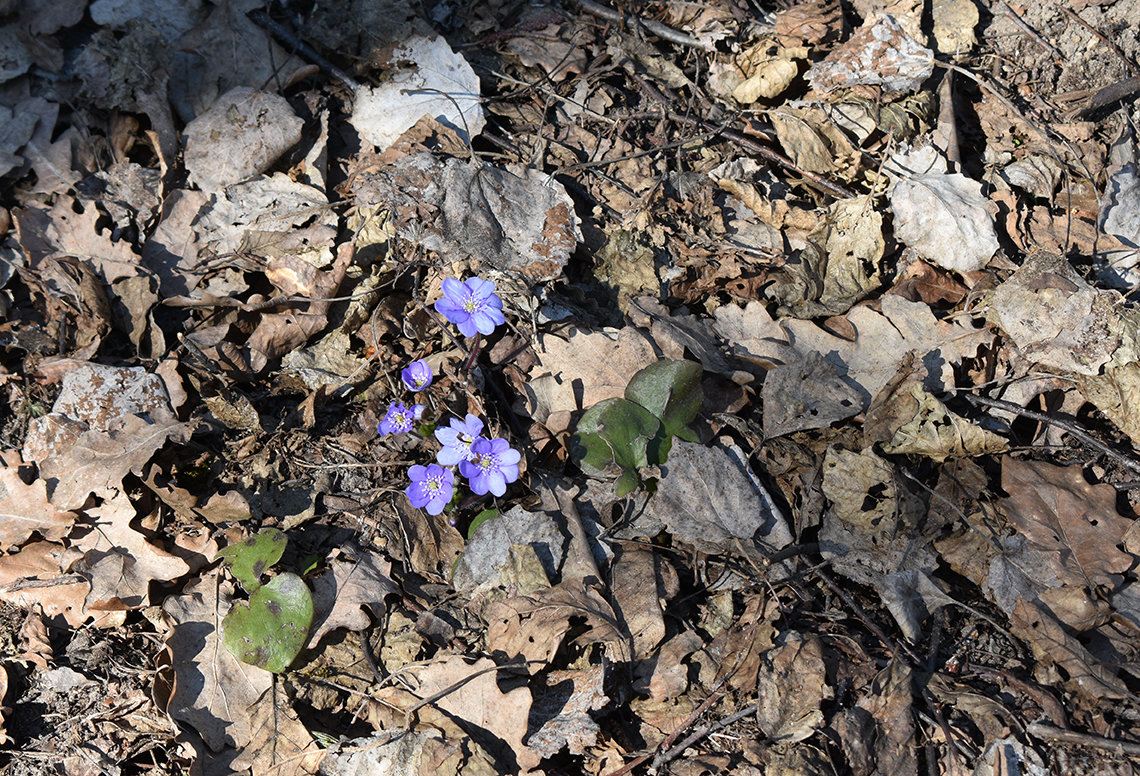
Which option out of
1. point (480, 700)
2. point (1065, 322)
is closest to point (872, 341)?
point (1065, 322)

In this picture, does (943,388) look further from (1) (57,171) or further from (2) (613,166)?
(1) (57,171)

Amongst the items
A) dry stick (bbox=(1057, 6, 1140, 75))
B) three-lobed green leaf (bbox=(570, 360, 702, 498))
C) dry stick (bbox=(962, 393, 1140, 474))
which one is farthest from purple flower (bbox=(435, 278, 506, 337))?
dry stick (bbox=(1057, 6, 1140, 75))

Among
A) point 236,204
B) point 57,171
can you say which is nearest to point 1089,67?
point 236,204

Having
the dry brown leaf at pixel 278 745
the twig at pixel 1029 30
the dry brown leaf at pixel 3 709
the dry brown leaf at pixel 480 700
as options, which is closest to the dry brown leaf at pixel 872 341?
the dry brown leaf at pixel 480 700

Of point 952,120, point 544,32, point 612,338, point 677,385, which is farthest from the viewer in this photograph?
point 544,32

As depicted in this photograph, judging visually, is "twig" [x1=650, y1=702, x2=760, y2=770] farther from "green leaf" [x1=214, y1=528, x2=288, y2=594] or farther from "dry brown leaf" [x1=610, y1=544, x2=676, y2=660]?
"green leaf" [x1=214, y1=528, x2=288, y2=594]

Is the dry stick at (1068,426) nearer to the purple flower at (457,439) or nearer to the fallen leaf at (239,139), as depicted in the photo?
the purple flower at (457,439)

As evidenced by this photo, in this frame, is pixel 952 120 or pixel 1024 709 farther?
pixel 952 120
